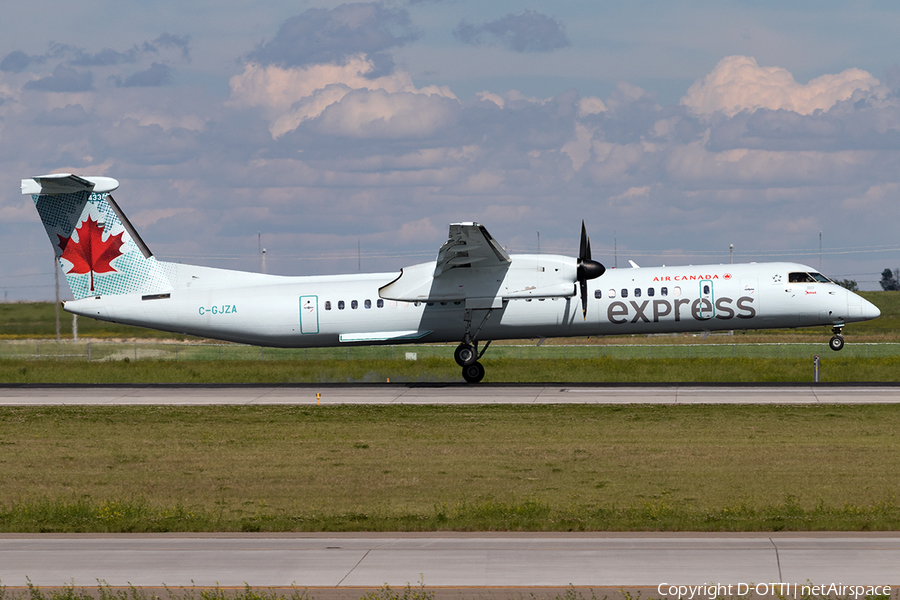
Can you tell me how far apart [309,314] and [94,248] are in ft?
28.9

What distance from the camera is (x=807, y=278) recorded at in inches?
1375

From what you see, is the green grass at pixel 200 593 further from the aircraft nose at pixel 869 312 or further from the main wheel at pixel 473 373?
the aircraft nose at pixel 869 312

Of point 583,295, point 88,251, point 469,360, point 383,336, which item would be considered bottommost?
point 469,360

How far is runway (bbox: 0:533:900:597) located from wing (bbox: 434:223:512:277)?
19823 millimetres

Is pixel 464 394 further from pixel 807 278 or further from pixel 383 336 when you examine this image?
pixel 807 278

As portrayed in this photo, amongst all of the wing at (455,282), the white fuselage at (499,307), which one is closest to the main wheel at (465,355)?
the white fuselage at (499,307)

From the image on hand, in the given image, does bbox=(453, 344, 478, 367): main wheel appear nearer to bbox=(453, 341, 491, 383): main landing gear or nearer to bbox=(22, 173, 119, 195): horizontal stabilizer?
bbox=(453, 341, 491, 383): main landing gear

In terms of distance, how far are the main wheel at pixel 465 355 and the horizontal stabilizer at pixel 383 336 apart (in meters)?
1.47

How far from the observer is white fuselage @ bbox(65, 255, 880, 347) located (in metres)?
34.5

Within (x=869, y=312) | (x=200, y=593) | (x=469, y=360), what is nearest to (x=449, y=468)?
(x=200, y=593)

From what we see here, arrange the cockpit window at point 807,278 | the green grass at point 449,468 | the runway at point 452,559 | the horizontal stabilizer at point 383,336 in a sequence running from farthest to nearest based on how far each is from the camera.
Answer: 1. the horizontal stabilizer at point 383,336
2. the cockpit window at point 807,278
3. the green grass at point 449,468
4. the runway at point 452,559

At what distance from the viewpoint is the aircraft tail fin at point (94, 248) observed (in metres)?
35.8

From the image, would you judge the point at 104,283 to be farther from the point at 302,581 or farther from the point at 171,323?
the point at 302,581

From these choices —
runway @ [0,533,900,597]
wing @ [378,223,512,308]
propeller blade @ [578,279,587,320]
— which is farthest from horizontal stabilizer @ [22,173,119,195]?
runway @ [0,533,900,597]
